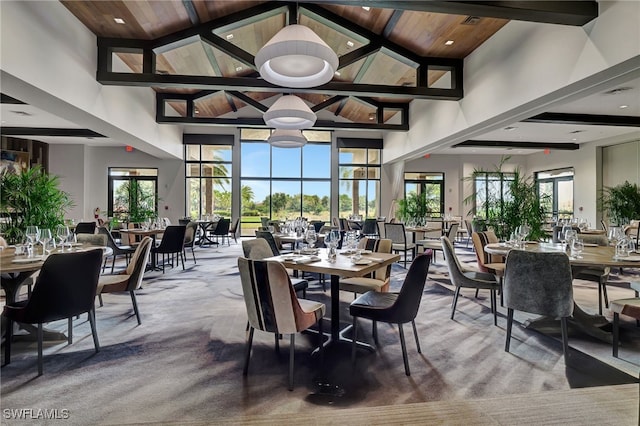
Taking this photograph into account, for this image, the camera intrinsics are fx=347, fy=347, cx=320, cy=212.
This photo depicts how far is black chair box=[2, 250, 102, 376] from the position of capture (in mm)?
2604

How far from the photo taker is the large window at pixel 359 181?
43.8 ft

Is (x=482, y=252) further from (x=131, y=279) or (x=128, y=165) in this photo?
(x=128, y=165)

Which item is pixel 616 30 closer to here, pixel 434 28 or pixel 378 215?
pixel 434 28

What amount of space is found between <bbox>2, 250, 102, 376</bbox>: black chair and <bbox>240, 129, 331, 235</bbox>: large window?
10.2 m

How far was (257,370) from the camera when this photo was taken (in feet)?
8.91

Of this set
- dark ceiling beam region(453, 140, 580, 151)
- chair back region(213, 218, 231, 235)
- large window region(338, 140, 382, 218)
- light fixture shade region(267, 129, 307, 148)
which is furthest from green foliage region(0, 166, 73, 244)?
dark ceiling beam region(453, 140, 580, 151)

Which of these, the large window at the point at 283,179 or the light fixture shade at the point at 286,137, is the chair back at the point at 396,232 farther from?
the large window at the point at 283,179

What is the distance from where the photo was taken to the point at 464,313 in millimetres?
4148

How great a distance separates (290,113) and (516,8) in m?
3.15

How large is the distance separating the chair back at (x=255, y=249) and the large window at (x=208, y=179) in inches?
374

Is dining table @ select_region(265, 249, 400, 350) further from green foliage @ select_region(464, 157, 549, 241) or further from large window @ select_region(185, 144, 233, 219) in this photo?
large window @ select_region(185, 144, 233, 219)

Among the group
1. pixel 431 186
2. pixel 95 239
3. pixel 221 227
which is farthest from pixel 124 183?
pixel 431 186

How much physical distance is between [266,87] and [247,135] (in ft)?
22.8

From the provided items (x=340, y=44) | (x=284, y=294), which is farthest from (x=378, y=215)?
(x=284, y=294)
